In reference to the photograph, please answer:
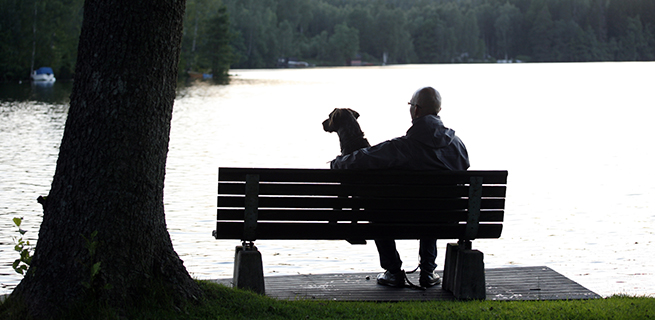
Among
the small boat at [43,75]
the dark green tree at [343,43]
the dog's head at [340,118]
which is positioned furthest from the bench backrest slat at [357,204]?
the dark green tree at [343,43]

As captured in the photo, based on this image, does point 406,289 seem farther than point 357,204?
Yes

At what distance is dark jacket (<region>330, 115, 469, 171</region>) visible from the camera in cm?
514

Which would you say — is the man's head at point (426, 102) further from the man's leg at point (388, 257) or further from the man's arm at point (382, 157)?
the man's leg at point (388, 257)

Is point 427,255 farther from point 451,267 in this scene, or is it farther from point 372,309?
point 372,309

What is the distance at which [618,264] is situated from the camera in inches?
335

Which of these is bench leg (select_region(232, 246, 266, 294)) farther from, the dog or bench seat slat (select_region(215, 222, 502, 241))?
the dog

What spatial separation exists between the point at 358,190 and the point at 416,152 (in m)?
0.51

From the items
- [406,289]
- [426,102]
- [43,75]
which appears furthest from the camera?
[43,75]

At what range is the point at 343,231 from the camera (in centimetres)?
508

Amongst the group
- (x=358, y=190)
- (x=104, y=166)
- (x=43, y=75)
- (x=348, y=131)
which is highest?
(x=348, y=131)

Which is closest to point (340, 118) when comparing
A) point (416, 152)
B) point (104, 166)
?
point (416, 152)

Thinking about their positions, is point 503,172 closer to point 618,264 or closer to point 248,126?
point 618,264

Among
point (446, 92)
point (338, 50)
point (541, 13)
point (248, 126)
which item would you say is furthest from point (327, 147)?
point (541, 13)

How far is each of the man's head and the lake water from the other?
121 inches
